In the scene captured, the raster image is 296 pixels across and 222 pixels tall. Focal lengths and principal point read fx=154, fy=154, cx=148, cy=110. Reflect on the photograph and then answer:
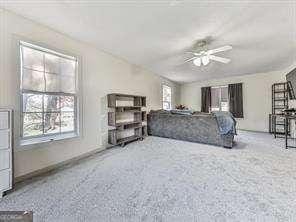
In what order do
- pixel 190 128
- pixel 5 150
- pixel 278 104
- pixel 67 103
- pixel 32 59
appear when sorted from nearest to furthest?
pixel 5 150, pixel 32 59, pixel 67 103, pixel 190 128, pixel 278 104

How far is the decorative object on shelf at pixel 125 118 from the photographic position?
3770mm

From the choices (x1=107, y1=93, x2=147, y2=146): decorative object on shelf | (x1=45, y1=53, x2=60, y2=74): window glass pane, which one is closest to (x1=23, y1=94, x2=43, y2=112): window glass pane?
(x1=45, y1=53, x2=60, y2=74): window glass pane

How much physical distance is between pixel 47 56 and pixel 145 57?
93.9 inches

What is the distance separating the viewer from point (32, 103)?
240cm

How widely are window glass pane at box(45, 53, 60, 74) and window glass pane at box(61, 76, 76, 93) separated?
174 millimetres

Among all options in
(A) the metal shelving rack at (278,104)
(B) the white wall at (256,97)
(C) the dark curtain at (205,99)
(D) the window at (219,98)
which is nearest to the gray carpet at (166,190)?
(A) the metal shelving rack at (278,104)

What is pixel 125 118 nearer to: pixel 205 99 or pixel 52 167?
pixel 52 167

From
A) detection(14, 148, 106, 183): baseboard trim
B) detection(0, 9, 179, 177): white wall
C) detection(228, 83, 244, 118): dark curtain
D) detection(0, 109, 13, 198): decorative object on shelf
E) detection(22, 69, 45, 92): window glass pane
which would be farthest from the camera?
detection(228, 83, 244, 118): dark curtain

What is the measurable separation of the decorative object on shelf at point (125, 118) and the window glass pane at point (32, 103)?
151 centimetres

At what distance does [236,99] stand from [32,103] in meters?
6.70

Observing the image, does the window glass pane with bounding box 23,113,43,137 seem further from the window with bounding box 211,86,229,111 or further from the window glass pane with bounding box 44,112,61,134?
the window with bounding box 211,86,229,111

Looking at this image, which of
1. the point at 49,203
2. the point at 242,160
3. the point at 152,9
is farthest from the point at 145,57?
the point at 49,203

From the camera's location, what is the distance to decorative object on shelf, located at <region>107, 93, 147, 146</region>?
3770mm

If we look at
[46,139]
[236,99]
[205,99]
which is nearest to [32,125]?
[46,139]
